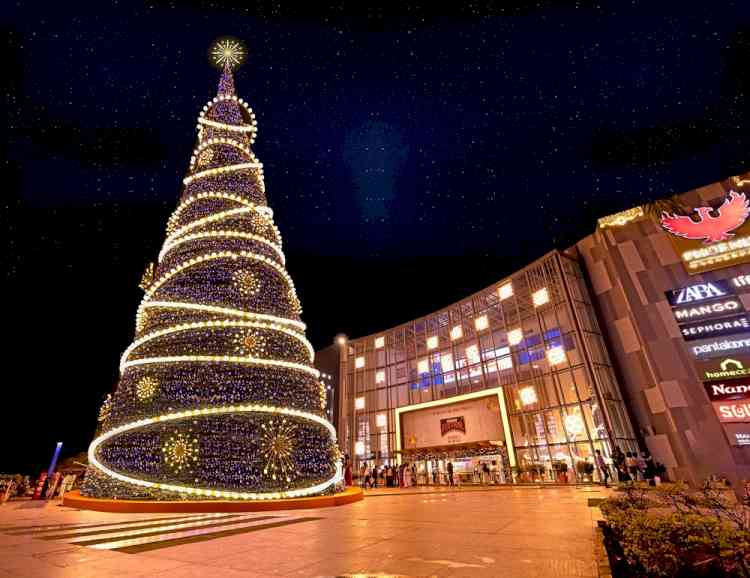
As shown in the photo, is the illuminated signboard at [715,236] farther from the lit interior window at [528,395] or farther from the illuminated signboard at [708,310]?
the lit interior window at [528,395]

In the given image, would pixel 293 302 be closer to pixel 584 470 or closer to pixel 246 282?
pixel 246 282

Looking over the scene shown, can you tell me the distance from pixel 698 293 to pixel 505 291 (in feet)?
35.2

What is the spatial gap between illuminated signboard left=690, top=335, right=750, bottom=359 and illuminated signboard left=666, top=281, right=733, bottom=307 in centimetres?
206

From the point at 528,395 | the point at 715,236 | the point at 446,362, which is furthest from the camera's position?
the point at 446,362

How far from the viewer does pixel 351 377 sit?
3509 centimetres

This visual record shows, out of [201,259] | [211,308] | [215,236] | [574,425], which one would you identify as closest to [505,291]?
[574,425]

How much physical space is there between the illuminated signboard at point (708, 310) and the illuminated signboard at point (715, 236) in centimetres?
180

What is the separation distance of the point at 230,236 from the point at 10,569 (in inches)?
291

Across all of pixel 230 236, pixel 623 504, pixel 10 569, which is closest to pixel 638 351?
pixel 623 504

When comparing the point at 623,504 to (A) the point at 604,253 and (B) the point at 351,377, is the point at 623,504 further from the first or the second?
(B) the point at 351,377

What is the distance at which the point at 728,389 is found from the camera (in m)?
16.4

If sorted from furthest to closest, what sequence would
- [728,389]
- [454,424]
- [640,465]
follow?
1. [454,424]
2. [640,465]
3. [728,389]

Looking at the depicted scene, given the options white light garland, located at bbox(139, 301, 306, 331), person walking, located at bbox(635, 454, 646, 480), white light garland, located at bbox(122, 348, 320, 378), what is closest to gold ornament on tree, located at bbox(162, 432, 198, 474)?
white light garland, located at bbox(122, 348, 320, 378)

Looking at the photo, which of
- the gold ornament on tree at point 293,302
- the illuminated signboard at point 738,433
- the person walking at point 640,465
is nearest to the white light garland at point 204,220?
the gold ornament on tree at point 293,302
